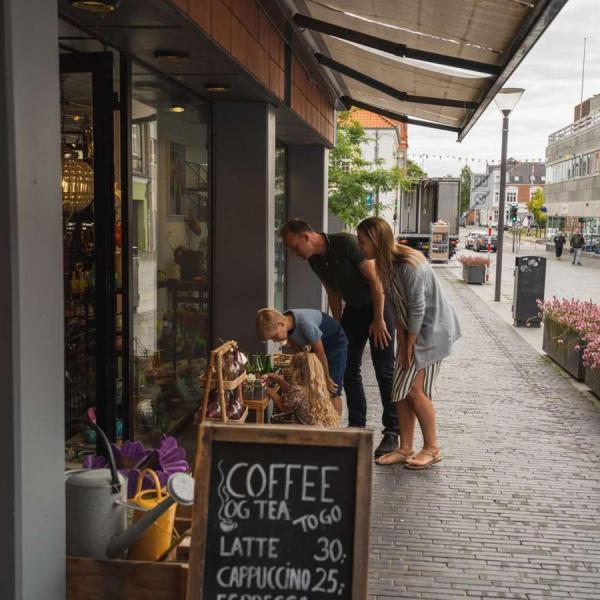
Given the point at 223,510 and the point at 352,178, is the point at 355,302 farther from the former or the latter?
the point at 352,178

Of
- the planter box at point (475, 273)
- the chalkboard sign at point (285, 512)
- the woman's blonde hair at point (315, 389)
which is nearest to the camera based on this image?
the chalkboard sign at point (285, 512)

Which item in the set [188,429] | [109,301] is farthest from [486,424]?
[109,301]

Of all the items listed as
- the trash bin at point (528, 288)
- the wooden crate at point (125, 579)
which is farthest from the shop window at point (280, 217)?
the wooden crate at point (125, 579)

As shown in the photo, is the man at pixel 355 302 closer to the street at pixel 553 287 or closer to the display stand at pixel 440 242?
the street at pixel 553 287

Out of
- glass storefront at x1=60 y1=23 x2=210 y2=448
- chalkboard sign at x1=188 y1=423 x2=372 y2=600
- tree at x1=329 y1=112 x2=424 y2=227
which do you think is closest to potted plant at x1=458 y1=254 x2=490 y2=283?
tree at x1=329 y1=112 x2=424 y2=227

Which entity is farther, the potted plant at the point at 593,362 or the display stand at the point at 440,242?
the display stand at the point at 440,242

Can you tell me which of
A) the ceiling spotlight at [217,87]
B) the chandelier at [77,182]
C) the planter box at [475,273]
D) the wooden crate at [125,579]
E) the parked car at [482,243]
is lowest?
the parked car at [482,243]

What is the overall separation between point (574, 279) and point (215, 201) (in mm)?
24719

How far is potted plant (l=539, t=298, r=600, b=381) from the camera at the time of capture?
10.2 metres

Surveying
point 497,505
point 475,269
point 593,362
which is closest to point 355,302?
point 497,505

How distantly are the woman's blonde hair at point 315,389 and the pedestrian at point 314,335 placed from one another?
22cm

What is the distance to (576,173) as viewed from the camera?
70062mm

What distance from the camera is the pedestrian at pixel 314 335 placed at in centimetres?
552

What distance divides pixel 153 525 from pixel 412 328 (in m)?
3.07
